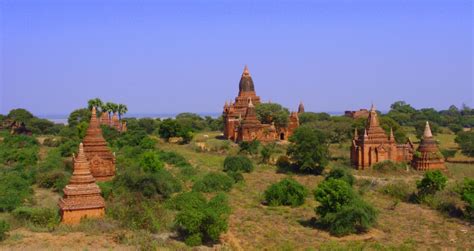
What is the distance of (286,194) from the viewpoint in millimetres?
25141

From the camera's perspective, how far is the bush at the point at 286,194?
24984 mm

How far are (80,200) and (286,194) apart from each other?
10041 mm

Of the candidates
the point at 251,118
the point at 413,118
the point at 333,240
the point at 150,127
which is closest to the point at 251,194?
the point at 333,240

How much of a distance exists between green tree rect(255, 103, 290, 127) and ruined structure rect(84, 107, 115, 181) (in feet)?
83.3

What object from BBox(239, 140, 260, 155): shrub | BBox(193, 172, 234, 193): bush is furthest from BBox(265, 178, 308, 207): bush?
BBox(239, 140, 260, 155): shrub

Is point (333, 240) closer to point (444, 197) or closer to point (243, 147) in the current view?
point (444, 197)

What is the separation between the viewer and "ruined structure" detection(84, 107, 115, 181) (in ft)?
88.1

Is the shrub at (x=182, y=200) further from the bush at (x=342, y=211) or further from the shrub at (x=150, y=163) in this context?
the shrub at (x=150, y=163)

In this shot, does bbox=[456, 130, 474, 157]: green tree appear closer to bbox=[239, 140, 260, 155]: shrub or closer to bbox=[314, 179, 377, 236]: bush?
bbox=[239, 140, 260, 155]: shrub

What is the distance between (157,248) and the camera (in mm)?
15891

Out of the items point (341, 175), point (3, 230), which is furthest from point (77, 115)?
point (3, 230)

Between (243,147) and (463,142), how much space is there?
18469 mm

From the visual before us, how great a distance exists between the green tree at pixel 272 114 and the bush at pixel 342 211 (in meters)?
28.1

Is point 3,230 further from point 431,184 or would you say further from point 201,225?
point 431,184
